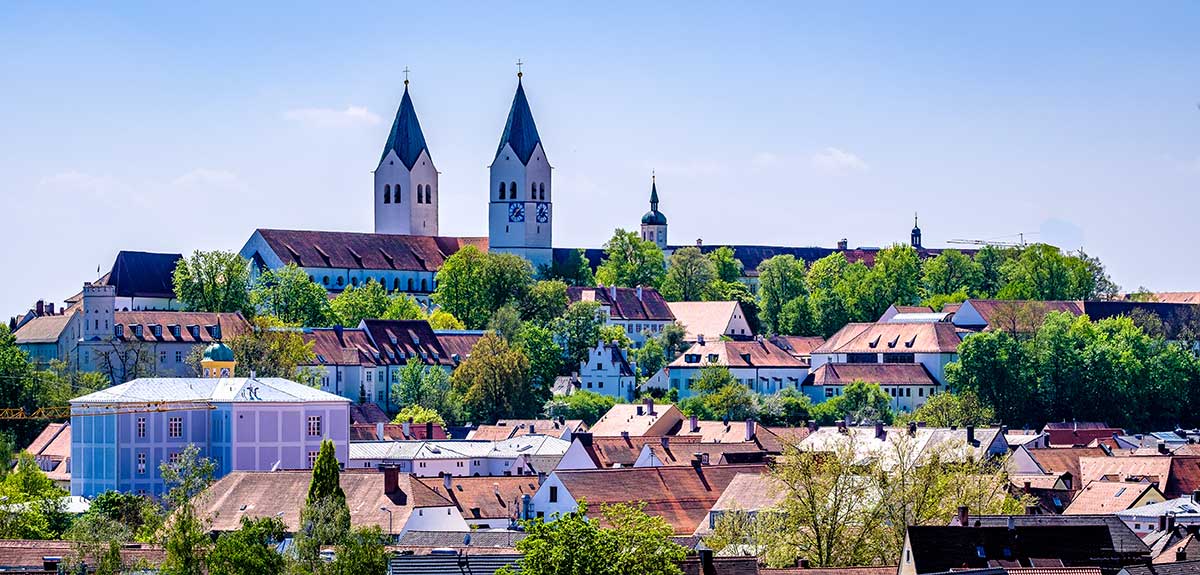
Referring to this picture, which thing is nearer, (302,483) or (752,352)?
(302,483)

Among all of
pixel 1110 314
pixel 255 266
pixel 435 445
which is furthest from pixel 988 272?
pixel 435 445

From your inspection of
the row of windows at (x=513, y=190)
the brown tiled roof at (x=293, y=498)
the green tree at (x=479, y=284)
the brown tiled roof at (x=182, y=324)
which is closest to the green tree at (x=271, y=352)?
the brown tiled roof at (x=182, y=324)

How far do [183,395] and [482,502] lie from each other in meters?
20.7

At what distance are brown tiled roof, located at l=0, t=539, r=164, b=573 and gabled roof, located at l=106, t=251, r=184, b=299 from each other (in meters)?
85.6

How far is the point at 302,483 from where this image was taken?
8131 centimetres

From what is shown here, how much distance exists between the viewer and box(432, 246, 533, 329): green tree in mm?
153375

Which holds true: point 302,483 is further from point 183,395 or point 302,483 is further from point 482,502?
point 183,395

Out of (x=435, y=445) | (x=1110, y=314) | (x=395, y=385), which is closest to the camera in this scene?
(x=435, y=445)

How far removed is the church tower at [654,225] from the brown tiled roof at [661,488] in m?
110

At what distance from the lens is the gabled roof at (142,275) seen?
491ft

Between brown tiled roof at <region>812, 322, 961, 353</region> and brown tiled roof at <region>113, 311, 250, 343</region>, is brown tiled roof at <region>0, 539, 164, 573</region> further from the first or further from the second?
brown tiled roof at <region>812, 322, 961, 353</region>

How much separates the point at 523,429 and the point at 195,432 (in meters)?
24.3

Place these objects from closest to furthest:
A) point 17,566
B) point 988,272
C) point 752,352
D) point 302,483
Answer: point 17,566
point 302,483
point 752,352
point 988,272

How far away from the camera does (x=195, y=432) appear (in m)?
99.4
